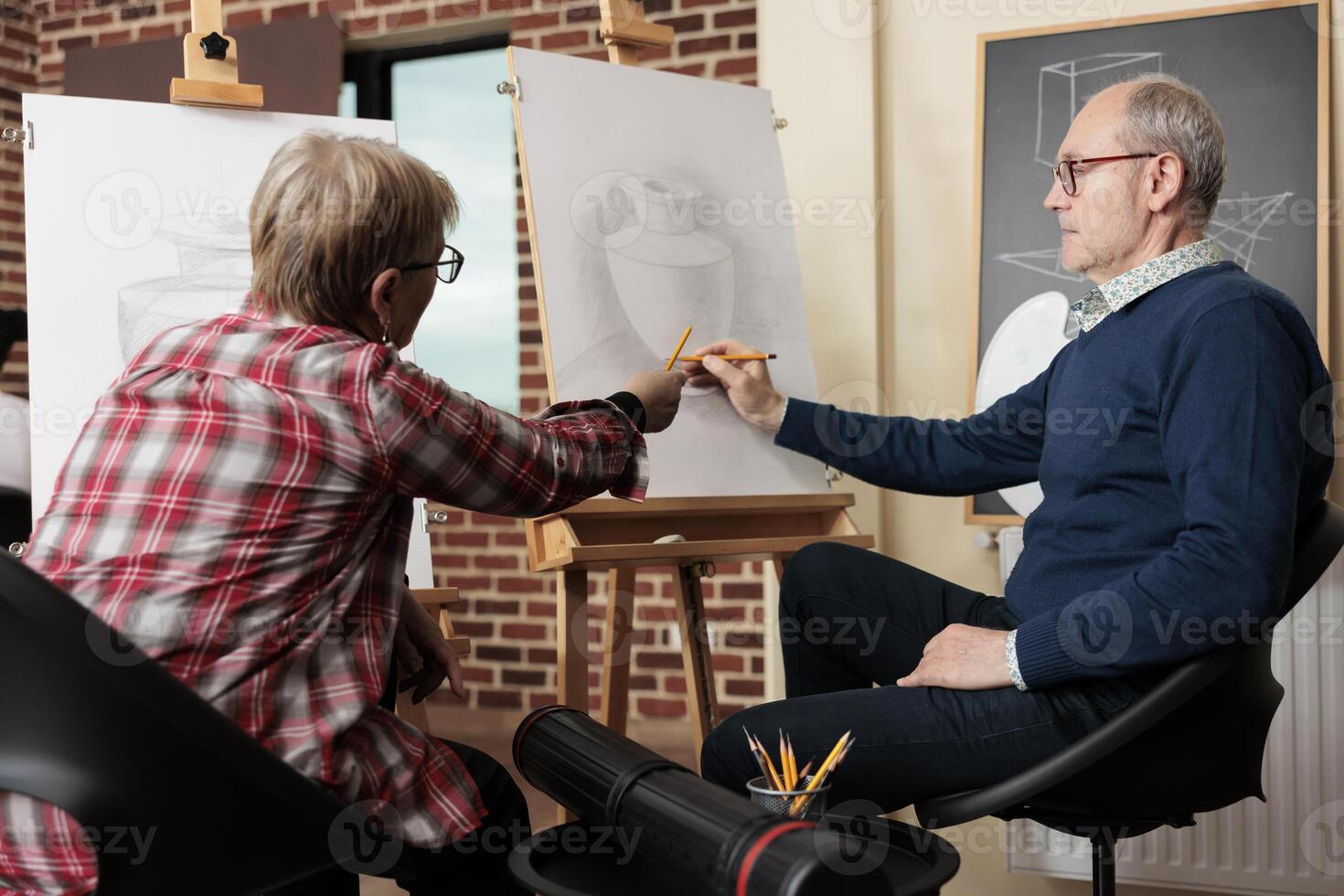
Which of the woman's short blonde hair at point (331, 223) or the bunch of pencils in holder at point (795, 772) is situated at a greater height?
the woman's short blonde hair at point (331, 223)

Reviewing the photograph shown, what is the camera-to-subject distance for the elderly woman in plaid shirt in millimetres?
1134

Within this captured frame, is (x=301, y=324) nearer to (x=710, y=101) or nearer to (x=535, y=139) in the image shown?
(x=535, y=139)

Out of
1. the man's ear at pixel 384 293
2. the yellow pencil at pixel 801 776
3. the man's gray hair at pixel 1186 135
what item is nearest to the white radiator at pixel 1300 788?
the man's gray hair at pixel 1186 135

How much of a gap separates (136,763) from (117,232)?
1.27 meters

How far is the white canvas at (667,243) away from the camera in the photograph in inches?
83.0

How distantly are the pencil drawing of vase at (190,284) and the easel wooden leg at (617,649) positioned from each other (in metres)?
0.84

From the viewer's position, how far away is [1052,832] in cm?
235

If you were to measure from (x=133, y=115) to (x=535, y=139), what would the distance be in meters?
0.69

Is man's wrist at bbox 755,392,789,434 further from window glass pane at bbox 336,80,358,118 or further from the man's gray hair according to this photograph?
window glass pane at bbox 336,80,358,118

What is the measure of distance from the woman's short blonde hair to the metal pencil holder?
0.69m

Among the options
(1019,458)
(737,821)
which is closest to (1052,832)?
(1019,458)

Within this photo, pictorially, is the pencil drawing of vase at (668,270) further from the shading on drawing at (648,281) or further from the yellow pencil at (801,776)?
the yellow pencil at (801,776)

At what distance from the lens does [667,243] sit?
7.39 ft

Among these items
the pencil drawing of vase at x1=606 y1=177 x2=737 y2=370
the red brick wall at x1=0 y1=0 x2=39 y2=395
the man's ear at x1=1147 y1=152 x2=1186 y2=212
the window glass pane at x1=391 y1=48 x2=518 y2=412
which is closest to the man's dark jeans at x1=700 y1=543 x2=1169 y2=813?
the man's ear at x1=1147 y1=152 x2=1186 y2=212
